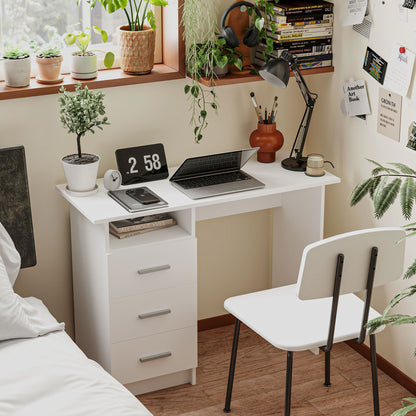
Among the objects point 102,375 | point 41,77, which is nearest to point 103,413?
point 102,375

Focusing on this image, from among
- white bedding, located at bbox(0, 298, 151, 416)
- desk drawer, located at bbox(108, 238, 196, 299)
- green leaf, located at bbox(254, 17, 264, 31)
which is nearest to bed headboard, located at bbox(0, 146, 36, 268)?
desk drawer, located at bbox(108, 238, 196, 299)

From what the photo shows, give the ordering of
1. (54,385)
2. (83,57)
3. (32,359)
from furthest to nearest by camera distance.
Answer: (83,57)
(32,359)
(54,385)

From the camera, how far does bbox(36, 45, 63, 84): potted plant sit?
290 centimetres

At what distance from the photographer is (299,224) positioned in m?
3.29

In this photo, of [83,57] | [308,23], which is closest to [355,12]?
[308,23]

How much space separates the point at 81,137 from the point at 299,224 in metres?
0.98

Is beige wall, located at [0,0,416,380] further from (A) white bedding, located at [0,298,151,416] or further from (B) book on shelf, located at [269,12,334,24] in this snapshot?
(A) white bedding, located at [0,298,151,416]

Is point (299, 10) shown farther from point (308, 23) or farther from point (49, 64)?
point (49, 64)

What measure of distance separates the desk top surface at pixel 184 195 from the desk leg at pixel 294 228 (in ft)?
0.40

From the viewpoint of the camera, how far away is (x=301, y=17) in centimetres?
307

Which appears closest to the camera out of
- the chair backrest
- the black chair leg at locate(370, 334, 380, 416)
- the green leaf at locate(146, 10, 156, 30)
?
the chair backrest

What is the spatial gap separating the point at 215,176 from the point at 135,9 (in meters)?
0.75

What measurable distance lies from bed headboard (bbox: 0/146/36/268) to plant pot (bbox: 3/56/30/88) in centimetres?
26

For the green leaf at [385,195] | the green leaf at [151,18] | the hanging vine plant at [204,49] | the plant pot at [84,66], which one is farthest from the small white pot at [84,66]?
the green leaf at [385,195]
